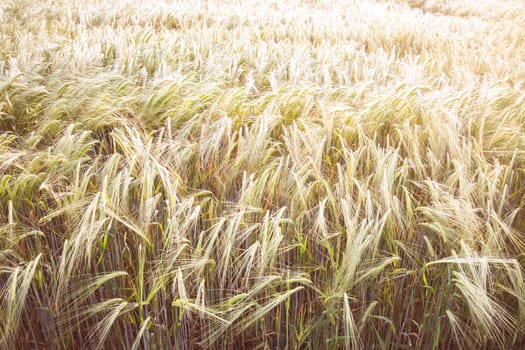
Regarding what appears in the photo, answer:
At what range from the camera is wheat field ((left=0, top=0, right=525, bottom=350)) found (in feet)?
2.91

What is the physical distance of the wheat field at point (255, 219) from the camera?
2.91 ft

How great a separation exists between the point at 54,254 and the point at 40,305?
13 cm

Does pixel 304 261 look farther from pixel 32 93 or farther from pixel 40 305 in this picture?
pixel 32 93

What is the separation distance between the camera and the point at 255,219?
1.02 m

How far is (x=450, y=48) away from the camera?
3.37m

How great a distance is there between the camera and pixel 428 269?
0.99 m

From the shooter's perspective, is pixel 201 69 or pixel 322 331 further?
pixel 201 69

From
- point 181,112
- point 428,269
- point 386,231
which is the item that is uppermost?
point 181,112

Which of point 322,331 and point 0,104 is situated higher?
point 0,104

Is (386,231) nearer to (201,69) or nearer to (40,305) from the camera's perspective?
(40,305)

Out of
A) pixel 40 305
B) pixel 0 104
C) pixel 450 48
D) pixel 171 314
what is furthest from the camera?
pixel 450 48

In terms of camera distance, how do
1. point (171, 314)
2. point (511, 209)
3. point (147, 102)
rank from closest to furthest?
point (171, 314) → point (511, 209) → point (147, 102)

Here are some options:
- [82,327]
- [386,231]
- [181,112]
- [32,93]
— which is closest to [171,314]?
[82,327]

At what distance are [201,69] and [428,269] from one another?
179cm
